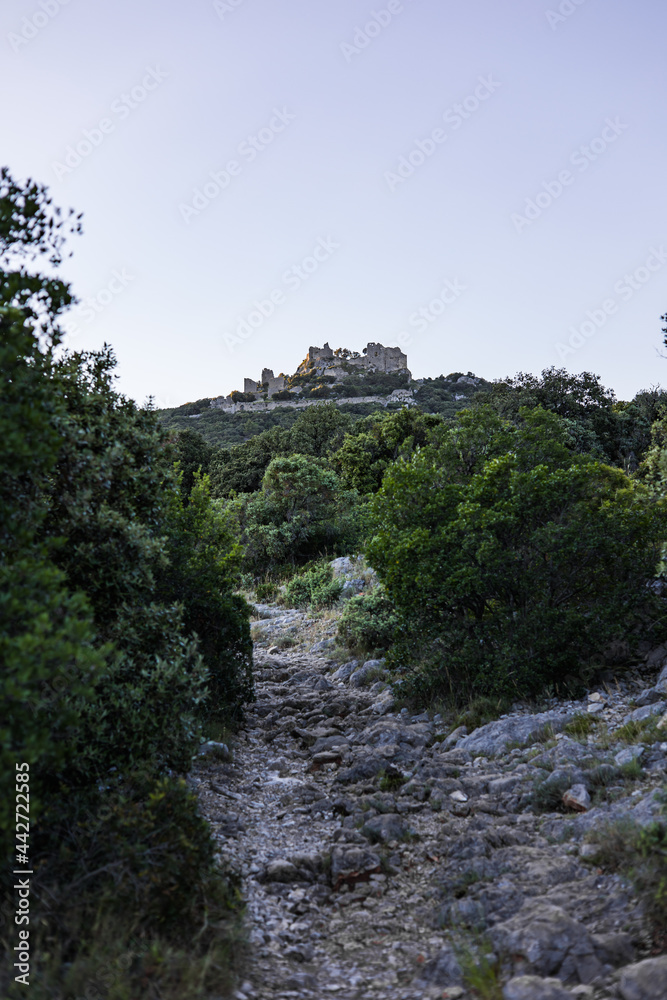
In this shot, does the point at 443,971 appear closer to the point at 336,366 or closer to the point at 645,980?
the point at 645,980

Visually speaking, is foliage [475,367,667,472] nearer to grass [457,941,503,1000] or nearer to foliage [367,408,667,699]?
foliage [367,408,667,699]

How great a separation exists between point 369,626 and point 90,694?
10054mm

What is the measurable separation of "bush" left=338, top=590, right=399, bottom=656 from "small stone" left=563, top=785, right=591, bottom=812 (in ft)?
21.1

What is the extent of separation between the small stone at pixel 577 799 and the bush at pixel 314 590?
1254cm

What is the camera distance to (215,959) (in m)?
3.76

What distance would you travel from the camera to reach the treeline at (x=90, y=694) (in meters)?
3.47

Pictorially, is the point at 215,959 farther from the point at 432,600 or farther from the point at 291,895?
the point at 432,600

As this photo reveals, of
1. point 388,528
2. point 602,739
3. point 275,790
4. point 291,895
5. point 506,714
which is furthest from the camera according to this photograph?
point 388,528

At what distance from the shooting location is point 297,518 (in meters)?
23.4

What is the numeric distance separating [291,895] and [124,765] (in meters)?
1.76

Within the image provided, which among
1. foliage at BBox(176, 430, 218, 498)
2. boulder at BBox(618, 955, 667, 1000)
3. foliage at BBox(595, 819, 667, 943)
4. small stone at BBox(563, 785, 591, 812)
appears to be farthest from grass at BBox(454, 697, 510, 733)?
foliage at BBox(176, 430, 218, 498)

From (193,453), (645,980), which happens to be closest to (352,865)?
(645,980)

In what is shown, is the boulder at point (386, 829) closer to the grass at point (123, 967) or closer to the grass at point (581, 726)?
the grass at point (123, 967)

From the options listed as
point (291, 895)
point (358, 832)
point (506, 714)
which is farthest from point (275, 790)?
point (506, 714)
